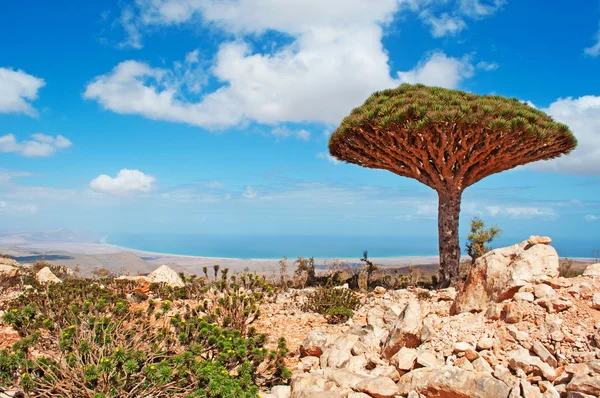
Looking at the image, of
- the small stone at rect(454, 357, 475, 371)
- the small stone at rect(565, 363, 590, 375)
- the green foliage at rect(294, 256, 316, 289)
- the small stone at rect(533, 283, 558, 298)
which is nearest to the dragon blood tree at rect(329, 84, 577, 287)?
the green foliage at rect(294, 256, 316, 289)

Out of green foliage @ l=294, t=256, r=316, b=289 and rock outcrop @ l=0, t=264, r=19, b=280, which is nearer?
rock outcrop @ l=0, t=264, r=19, b=280

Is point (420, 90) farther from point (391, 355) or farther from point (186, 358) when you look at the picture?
point (186, 358)

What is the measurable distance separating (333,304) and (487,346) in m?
4.47

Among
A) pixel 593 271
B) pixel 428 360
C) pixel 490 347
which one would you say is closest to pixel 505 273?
pixel 593 271

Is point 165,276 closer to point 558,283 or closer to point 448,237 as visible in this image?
point 448,237

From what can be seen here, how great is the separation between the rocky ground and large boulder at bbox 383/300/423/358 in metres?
0.01

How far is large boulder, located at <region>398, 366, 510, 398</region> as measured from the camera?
383 centimetres

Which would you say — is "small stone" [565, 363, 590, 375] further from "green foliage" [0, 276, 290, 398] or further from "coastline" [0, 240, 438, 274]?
"coastline" [0, 240, 438, 274]

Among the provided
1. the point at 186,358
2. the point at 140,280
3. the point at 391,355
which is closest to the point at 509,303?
the point at 391,355

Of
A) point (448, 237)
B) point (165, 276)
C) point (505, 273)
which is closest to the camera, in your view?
point (505, 273)

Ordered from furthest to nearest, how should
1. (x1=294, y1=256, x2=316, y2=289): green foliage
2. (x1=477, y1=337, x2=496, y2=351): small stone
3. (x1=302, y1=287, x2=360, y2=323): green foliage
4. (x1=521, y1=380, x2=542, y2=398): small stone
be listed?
(x1=294, y1=256, x2=316, y2=289): green foliage
(x1=302, y1=287, x2=360, y2=323): green foliage
(x1=477, y1=337, x2=496, y2=351): small stone
(x1=521, y1=380, x2=542, y2=398): small stone

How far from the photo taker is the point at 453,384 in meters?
3.97

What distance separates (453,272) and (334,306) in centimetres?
566

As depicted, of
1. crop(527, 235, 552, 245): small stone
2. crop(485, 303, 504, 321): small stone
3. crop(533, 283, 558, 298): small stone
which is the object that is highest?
crop(527, 235, 552, 245): small stone
